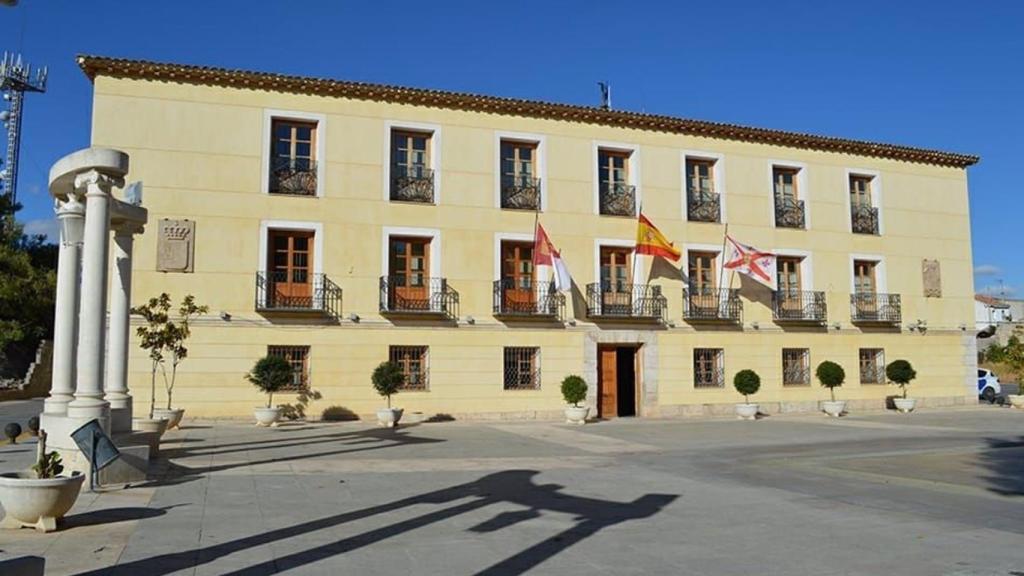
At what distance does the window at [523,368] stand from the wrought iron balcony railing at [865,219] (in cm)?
1228

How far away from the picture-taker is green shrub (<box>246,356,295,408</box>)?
19391 millimetres

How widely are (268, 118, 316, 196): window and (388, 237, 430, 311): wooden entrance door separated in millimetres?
2687

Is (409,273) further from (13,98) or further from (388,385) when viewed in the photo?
(13,98)

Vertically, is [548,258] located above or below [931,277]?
below

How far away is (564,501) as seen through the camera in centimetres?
988

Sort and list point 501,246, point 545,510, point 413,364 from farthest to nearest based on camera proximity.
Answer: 1. point 501,246
2. point 413,364
3. point 545,510

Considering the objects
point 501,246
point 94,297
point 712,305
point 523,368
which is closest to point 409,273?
point 501,246

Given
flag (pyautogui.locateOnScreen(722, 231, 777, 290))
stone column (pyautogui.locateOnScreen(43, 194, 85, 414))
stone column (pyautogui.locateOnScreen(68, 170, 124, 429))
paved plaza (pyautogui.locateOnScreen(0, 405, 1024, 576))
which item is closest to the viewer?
paved plaza (pyautogui.locateOnScreen(0, 405, 1024, 576))

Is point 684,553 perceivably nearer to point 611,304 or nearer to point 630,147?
point 611,304

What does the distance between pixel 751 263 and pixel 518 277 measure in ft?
22.9

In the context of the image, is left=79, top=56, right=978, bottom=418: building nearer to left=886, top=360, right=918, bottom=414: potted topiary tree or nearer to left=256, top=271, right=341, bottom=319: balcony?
left=256, top=271, right=341, bottom=319: balcony

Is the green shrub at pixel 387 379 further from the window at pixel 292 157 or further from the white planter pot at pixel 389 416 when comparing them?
the window at pixel 292 157

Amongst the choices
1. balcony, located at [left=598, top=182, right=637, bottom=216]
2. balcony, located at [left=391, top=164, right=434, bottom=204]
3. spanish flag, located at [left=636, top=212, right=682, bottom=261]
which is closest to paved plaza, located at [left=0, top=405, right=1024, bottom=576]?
balcony, located at [left=391, top=164, right=434, bottom=204]

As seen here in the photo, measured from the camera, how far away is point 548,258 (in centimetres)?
2227
